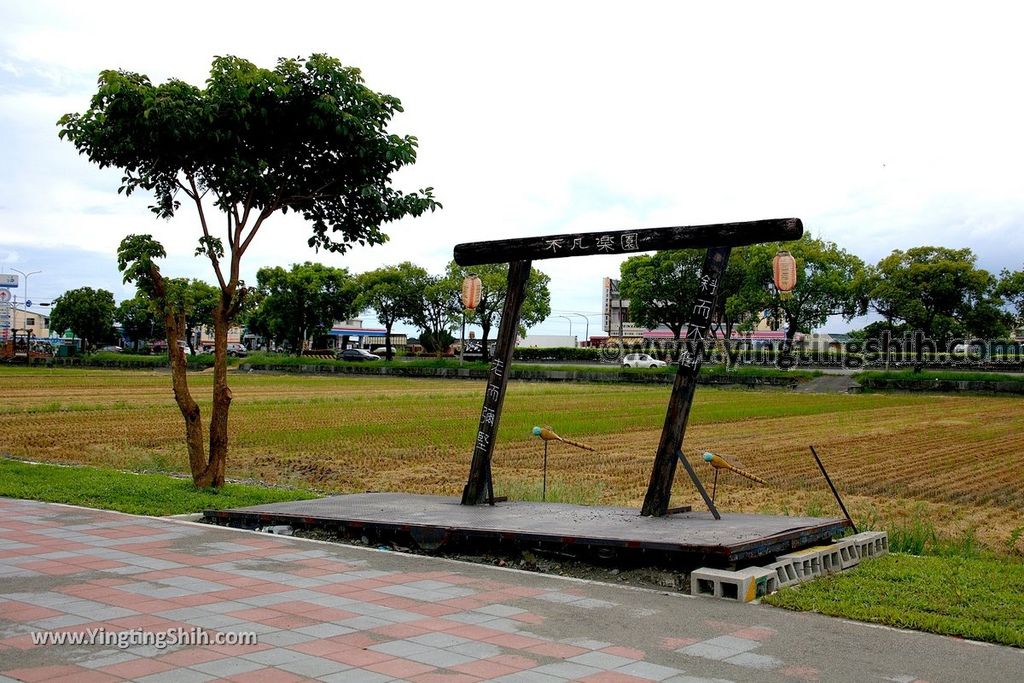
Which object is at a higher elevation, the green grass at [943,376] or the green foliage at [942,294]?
the green foliage at [942,294]

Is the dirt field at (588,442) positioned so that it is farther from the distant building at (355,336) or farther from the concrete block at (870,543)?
the distant building at (355,336)

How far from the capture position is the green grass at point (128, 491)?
36.8 ft

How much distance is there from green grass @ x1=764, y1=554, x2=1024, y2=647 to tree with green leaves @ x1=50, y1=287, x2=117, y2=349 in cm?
8215

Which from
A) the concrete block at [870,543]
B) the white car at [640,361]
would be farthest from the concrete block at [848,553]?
the white car at [640,361]

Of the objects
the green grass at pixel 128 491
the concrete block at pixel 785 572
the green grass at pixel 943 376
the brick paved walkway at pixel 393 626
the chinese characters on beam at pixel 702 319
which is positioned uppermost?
the chinese characters on beam at pixel 702 319

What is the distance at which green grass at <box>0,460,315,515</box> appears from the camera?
11227mm

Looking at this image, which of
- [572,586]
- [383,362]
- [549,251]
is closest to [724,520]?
[572,586]

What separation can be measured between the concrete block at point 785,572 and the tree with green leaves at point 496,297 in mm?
51943

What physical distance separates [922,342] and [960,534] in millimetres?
48435

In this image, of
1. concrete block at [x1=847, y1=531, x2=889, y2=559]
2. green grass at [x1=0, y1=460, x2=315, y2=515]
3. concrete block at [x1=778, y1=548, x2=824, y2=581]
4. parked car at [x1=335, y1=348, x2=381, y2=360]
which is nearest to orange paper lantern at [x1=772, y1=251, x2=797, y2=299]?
concrete block at [x1=847, y1=531, x2=889, y2=559]

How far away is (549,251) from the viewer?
33.4ft

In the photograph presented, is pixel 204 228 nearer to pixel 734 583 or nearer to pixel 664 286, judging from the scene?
pixel 734 583

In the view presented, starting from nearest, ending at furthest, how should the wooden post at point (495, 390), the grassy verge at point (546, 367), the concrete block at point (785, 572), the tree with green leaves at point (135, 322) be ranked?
the concrete block at point (785, 572) < the wooden post at point (495, 390) < the grassy verge at point (546, 367) < the tree with green leaves at point (135, 322)

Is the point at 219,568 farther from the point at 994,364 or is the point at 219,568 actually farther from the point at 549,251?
the point at 994,364
